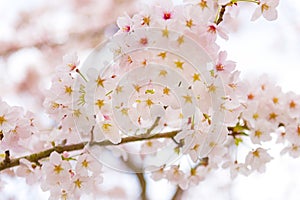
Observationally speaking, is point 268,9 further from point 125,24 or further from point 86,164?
point 86,164

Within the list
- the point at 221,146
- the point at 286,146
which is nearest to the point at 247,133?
the point at 221,146

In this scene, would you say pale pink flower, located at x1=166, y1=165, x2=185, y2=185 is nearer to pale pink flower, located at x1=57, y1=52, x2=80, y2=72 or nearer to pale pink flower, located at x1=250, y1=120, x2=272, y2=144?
pale pink flower, located at x1=250, y1=120, x2=272, y2=144

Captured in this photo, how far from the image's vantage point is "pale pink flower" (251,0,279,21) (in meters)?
0.94

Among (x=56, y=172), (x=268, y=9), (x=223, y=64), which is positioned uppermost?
(x=268, y=9)

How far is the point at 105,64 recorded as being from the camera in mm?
933

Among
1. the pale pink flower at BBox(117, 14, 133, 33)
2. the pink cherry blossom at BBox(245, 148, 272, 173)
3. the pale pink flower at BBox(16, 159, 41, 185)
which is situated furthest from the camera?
the pink cherry blossom at BBox(245, 148, 272, 173)

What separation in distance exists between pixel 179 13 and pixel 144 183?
48.2 inches

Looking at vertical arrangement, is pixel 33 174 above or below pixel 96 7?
below

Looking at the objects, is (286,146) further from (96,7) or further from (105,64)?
(96,7)

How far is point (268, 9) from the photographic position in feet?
3.12

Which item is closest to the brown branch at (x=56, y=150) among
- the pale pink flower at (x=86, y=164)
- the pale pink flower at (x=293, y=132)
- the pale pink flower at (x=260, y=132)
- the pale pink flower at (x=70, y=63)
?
the pale pink flower at (x=86, y=164)

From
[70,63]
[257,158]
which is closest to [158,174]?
[257,158]

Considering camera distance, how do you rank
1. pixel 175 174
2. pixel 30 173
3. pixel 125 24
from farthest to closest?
pixel 175 174
pixel 30 173
pixel 125 24

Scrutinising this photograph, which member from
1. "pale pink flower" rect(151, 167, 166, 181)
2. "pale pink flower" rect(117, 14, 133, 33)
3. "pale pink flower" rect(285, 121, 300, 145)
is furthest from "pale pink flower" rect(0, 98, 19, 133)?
"pale pink flower" rect(285, 121, 300, 145)
